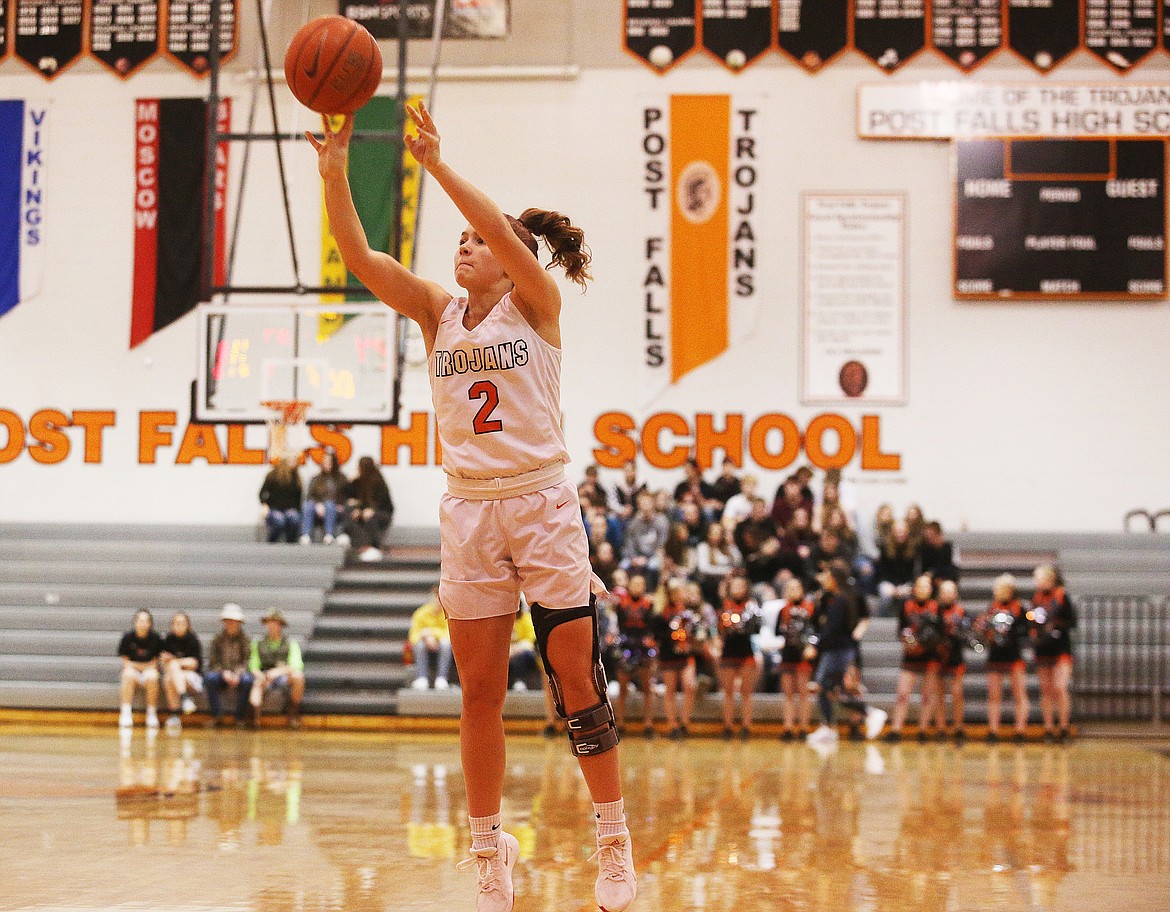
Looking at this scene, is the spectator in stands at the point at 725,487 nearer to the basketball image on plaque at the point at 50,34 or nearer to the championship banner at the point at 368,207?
the championship banner at the point at 368,207

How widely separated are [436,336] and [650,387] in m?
12.9

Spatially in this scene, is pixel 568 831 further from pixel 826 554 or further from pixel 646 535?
pixel 646 535

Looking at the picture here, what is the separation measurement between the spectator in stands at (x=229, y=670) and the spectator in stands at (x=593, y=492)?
357 cm

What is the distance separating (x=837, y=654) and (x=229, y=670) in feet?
17.9

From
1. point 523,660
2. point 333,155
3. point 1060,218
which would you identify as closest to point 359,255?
point 333,155

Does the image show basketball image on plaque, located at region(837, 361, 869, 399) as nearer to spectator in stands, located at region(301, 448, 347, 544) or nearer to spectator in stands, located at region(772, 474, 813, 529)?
spectator in stands, located at region(772, 474, 813, 529)

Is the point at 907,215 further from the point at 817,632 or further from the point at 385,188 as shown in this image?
the point at 385,188

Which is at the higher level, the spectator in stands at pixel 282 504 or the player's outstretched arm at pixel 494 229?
the player's outstretched arm at pixel 494 229

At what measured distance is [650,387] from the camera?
1684 centimetres

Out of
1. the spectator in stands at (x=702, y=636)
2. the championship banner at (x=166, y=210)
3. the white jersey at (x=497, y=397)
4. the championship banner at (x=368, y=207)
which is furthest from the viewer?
the championship banner at (x=166, y=210)

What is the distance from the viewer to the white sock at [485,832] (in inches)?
153

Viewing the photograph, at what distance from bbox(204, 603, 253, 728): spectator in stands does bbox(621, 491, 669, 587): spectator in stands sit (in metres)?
3.75

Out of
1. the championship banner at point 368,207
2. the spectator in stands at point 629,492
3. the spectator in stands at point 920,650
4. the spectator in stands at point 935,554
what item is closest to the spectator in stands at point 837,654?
the spectator in stands at point 920,650

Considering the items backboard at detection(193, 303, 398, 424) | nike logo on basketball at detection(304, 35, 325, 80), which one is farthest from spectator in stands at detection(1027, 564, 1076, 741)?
nike logo on basketball at detection(304, 35, 325, 80)
